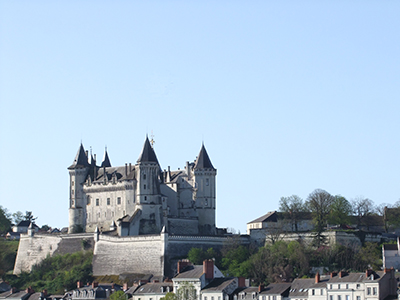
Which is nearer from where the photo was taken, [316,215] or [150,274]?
[150,274]

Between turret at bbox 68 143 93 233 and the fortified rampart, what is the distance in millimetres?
2861

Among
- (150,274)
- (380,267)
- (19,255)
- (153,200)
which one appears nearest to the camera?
(380,267)

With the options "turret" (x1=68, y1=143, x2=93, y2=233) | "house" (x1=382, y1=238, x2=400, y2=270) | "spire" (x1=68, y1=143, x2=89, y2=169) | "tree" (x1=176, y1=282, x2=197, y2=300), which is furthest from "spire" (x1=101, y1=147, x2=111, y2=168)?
"tree" (x1=176, y1=282, x2=197, y2=300)

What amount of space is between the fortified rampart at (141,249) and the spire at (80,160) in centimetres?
925

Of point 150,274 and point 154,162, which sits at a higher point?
point 154,162

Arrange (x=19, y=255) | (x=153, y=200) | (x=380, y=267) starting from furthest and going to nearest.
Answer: (x=19, y=255) < (x=153, y=200) < (x=380, y=267)

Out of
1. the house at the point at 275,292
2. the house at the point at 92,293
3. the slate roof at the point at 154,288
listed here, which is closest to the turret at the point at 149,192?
the house at the point at 92,293

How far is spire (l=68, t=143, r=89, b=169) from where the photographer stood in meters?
118

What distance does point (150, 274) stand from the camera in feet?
331

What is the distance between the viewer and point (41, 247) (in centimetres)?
11625

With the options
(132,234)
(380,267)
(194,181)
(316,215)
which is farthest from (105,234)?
(380,267)

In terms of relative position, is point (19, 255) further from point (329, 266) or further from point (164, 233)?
point (329, 266)

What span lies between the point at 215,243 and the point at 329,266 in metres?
16.0

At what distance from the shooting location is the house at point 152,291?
83562 millimetres
